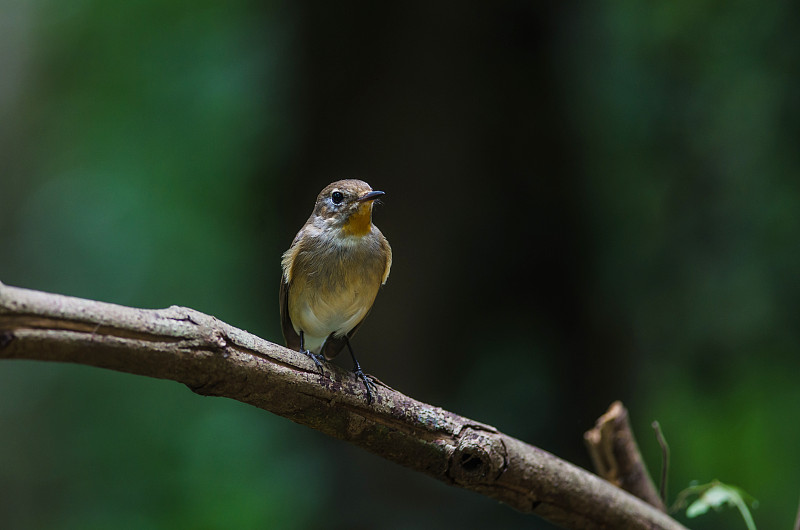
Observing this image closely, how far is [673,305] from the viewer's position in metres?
5.16

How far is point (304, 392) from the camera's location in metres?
2.28

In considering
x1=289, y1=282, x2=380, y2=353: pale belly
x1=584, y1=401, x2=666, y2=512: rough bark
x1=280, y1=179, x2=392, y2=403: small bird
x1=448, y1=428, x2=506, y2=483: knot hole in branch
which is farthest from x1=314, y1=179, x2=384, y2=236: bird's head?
x1=584, y1=401, x2=666, y2=512: rough bark

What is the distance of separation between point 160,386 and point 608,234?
442 cm

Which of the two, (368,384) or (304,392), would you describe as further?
(368,384)

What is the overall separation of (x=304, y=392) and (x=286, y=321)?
127cm

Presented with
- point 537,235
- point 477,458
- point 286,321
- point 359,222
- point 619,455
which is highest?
point 537,235

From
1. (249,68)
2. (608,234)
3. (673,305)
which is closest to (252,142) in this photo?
(249,68)

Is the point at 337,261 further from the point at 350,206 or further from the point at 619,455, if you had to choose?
the point at 619,455

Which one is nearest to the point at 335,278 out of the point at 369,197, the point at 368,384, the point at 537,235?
the point at 369,197

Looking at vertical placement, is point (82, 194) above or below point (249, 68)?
below

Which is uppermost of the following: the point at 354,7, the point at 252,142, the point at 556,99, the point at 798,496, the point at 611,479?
the point at 354,7

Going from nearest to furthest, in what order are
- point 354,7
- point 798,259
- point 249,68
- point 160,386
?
point 798,259 < point 354,7 < point 249,68 < point 160,386

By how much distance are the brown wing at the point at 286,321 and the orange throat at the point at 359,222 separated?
44 cm

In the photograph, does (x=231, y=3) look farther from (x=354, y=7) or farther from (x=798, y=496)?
(x=798, y=496)
